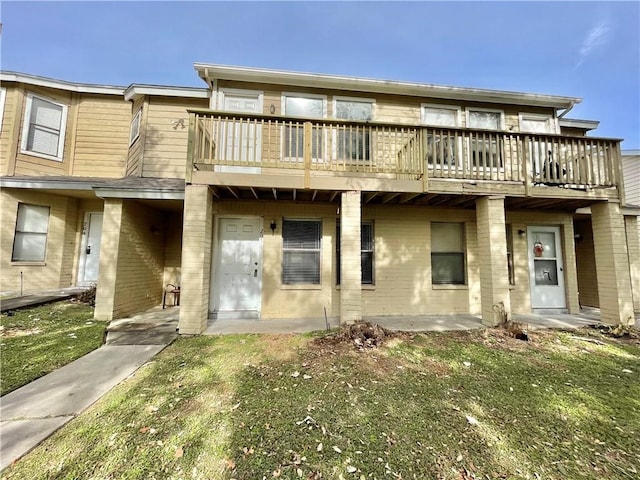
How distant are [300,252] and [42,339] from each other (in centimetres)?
501

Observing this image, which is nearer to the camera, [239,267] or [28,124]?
[239,267]

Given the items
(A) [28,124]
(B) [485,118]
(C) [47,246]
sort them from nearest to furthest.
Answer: (B) [485,118]
(C) [47,246]
(A) [28,124]

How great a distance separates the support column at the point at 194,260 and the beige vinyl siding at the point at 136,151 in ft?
12.1

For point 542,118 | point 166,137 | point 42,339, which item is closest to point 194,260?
point 42,339

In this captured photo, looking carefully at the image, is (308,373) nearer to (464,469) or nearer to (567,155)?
(464,469)

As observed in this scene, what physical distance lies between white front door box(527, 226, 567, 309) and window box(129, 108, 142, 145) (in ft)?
37.7

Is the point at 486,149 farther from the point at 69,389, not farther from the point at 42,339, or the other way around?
the point at 42,339

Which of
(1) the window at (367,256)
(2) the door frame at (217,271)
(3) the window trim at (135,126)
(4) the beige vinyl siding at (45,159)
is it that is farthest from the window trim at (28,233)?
(1) the window at (367,256)

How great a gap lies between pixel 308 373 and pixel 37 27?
14237 mm

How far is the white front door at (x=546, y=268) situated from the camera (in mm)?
7469

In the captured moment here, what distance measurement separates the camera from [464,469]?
2172 millimetres

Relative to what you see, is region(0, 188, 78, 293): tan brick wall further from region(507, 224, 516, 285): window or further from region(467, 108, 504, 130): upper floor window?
region(507, 224, 516, 285): window

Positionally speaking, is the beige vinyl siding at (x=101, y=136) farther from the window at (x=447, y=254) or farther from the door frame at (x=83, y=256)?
the window at (x=447, y=254)

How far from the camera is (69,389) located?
328 centimetres
